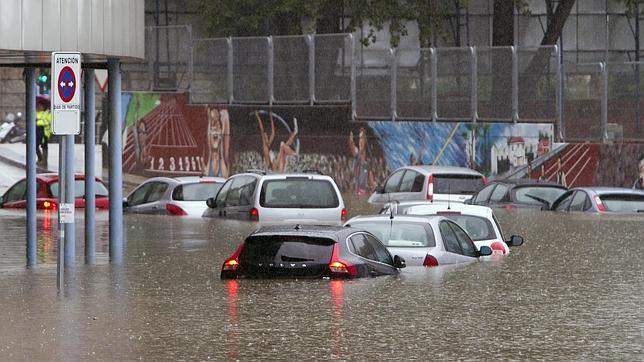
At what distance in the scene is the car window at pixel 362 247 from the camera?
2020cm

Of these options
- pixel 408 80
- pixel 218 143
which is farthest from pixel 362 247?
pixel 218 143

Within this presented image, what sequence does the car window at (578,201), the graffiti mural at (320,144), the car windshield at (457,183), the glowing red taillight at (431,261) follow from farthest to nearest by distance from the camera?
the graffiti mural at (320,144) < the car windshield at (457,183) < the car window at (578,201) < the glowing red taillight at (431,261)

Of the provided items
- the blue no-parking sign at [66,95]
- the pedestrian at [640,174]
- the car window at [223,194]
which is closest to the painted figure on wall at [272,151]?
the pedestrian at [640,174]

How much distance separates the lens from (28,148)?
25.3 meters

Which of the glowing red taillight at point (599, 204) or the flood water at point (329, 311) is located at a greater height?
the glowing red taillight at point (599, 204)

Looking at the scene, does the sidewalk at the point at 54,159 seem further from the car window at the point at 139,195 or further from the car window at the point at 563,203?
the car window at the point at 563,203

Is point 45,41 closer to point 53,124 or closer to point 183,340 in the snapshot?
point 53,124

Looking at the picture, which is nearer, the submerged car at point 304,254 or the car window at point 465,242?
the submerged car at point 304,254

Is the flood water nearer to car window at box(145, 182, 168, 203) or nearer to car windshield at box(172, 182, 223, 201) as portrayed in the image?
car windshield at box(172, 182, 223, 201)

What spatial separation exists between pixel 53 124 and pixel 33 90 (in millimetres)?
5895

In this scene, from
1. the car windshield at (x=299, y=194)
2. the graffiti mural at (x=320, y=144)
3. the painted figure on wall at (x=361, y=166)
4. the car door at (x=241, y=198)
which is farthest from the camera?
the painted figure on wall at (x=361, y=166)

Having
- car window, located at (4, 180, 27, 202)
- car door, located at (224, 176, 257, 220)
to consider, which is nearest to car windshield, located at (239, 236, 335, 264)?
car door, located at (224, 176, 257, 220)

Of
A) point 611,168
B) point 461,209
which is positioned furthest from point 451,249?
point 611,168

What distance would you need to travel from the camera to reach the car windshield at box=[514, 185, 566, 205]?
37031 millimetres
